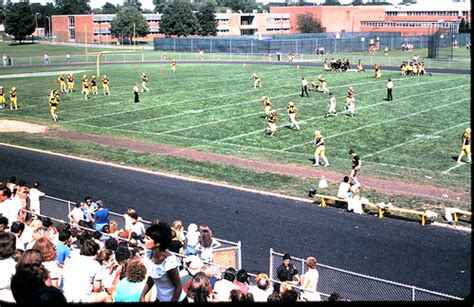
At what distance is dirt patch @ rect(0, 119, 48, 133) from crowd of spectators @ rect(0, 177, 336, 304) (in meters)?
19.5

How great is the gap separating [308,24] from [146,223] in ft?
382

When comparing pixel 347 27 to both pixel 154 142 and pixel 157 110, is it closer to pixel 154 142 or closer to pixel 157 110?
pixel 157 110

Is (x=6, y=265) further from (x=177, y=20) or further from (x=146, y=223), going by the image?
(x=177, y=20)

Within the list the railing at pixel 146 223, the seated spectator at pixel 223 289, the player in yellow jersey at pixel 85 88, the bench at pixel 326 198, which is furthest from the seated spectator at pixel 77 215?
the player in yellow jersey at pixel 85 88

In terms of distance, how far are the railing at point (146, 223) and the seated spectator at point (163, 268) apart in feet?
17.2

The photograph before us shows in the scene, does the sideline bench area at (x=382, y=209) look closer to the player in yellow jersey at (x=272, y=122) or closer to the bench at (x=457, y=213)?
the bench at (x=457, y=213)

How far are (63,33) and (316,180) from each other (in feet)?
395

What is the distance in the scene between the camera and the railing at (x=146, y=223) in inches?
508

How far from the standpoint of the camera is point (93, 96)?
44.8 m

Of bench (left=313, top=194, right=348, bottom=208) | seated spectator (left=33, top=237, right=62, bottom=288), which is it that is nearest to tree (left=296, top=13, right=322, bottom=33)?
bench (left=313, top=194, right=348, bottom=208)

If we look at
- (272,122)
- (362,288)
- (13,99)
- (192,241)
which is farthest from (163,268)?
(13,99)

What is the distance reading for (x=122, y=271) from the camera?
321 inches

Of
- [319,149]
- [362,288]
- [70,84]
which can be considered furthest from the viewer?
[70,84]

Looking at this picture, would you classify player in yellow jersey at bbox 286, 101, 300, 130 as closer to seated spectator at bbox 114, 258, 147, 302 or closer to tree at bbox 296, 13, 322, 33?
seated spectator at bbox 114, 258, 147, 302
